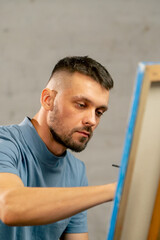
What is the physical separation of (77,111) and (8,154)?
0.23 metres

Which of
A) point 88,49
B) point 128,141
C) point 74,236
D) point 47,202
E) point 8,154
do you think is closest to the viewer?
point 128,141

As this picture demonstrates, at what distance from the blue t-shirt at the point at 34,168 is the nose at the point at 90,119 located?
0.18 meters

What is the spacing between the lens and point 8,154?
1.00 meters

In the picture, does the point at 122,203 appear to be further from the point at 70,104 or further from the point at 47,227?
the point at 47,227

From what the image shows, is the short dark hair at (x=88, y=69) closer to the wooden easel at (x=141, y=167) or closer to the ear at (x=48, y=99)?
the ear at (x=48, y=99)

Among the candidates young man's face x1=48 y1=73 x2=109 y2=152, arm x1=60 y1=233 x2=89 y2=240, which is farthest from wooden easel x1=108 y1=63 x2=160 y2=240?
arm x1=60 y1=233 x2=89 y2=240

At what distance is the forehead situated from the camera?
3.56ft

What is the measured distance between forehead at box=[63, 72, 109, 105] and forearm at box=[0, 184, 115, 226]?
40 centimetres

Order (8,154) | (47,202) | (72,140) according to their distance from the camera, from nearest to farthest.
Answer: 1. (47,202)
2. (8,154)
3. (72,140)

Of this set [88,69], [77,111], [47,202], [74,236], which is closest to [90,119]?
[77,111]

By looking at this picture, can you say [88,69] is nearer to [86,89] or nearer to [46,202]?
[86,89]

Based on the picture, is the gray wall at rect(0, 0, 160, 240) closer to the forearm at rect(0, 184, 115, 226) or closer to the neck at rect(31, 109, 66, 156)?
the neck at rect(31, 109, 66, 156)

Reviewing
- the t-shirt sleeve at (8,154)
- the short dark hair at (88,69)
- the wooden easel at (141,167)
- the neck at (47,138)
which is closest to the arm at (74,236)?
the neck at (47,138)

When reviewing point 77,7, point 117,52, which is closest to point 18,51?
point 77,7
